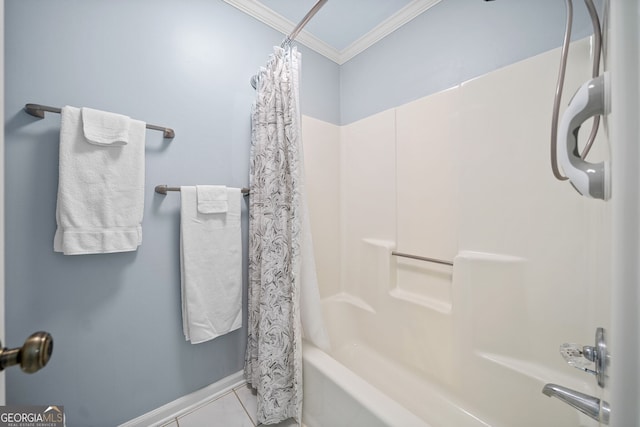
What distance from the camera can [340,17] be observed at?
1.49 meters

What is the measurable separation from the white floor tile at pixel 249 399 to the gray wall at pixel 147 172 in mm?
110

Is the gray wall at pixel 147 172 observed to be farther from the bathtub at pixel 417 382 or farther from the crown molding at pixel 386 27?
the crown molding at pixel 386 27

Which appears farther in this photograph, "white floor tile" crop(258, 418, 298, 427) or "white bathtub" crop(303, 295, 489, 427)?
"white floor tile" crop(258, 418, 298, 427)

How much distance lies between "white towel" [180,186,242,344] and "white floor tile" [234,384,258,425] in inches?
15.7

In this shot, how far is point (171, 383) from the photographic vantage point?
3.72ft

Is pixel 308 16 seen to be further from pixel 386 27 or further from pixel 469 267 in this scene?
pixel 469 267

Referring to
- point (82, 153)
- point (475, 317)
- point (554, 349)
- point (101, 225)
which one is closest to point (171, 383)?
point (101, 225)

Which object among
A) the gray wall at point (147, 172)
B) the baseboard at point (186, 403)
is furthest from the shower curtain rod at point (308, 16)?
the baseboard at point (186, 403)

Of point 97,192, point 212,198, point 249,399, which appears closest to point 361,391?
point 249,399

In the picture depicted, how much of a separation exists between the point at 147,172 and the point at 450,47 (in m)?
1.77

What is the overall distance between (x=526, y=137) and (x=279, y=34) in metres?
1.57

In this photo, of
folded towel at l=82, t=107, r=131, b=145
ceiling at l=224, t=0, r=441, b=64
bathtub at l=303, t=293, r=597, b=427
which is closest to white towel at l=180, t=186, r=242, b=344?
folded towel at l=82, t=107, r=131, b=145

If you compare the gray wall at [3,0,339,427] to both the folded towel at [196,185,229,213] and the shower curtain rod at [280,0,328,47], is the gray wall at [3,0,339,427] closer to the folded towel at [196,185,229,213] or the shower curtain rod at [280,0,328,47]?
the folded towel at [196,185,229,213]

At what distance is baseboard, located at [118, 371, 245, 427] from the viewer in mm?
1059
